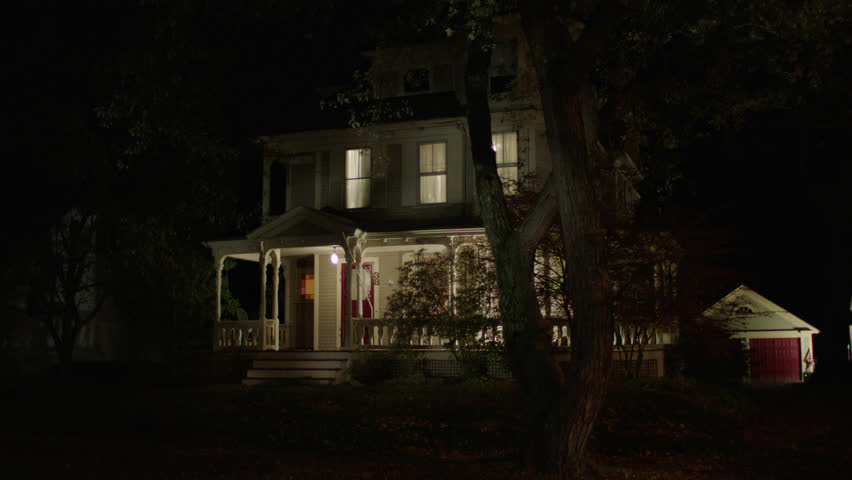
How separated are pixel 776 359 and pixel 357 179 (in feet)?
55.0

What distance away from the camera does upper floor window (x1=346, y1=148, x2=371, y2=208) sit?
20.0 meters

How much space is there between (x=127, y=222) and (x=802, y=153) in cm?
2179

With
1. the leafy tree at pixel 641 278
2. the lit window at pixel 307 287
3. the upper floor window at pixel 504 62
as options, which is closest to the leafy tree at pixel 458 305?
the leafy tree at pixel 641 278

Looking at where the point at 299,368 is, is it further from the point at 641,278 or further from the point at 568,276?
the point at 568,276

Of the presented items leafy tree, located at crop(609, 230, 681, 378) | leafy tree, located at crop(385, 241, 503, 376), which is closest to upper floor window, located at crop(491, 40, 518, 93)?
leafy tree, located at crop(385, 241, 503, 376)

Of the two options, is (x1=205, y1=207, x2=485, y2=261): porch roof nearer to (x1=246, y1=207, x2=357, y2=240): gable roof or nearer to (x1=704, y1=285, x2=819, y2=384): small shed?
(x1=246, y1=207, x2=357, y2=240): gable roof

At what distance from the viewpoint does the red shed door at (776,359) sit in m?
25.4

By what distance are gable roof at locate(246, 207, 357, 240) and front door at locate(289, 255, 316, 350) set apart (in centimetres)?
255

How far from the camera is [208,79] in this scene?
1455 cm

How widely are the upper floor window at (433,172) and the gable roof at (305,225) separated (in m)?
2.46

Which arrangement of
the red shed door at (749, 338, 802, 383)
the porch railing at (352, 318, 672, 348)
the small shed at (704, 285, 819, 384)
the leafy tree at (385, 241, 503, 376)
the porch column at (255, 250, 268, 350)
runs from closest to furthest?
the leafy tree at (385, 241, 503, 376), the porch railing at (352, 318, 672, 348), the porch column at (255, 250, 268, 350), the small shed at (704, 285, 819, 384), the red shed door at (749, 338, 802, 383)

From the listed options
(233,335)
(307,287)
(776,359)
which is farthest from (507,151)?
(776,359)

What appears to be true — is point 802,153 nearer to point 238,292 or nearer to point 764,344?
point 764,344

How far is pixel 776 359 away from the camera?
2559 centimetres
